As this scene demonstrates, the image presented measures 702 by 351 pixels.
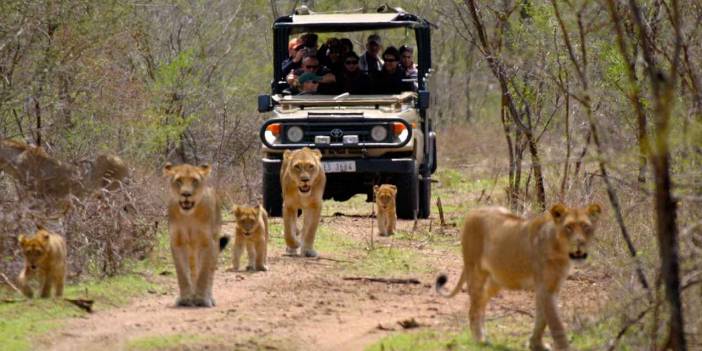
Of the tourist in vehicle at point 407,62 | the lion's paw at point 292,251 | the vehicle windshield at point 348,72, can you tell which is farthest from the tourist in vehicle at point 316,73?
the lion's paw at point 292,251

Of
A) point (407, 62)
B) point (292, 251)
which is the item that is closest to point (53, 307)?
point (292, 251)

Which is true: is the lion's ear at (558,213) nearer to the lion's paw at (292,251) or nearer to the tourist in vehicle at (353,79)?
the lion's paw at (292,251)

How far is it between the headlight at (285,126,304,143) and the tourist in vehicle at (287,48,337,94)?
120cm

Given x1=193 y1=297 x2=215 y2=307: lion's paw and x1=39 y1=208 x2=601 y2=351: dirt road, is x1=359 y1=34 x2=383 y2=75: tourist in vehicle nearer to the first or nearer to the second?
x1=39 y1=208 x2=601 y2=351: dirt road

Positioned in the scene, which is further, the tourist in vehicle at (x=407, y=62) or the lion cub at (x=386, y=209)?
the tourist in vehicle at (x=407, y=62)

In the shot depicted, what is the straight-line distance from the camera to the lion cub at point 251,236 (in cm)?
1160

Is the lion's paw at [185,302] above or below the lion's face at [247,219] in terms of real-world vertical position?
below

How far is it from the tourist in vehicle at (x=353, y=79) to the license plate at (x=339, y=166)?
58.1 inches

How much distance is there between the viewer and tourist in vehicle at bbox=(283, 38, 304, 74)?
17.5m

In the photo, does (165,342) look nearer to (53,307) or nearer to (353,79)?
(53,307)

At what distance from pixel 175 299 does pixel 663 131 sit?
5.01 metres

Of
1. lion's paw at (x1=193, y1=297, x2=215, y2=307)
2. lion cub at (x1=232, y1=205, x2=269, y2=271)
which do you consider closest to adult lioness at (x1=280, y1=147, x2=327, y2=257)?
lion cub at (x1=232, y1=205, x2=269, y2=271)

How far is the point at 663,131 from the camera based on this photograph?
5.91 metres

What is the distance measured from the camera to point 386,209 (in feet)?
49.4
